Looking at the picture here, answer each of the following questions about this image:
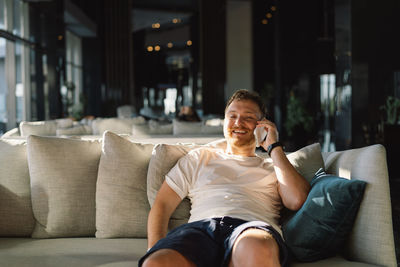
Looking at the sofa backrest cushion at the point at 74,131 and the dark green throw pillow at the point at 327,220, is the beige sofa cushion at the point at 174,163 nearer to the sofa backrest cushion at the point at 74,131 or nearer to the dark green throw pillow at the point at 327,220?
the dark green throw pillow at the point at 327,220

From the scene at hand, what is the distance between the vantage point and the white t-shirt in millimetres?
1976

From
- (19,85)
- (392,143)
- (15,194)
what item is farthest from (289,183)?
(19,85)

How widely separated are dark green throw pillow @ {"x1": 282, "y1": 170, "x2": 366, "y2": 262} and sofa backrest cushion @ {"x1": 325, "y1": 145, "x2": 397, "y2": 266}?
34 mm

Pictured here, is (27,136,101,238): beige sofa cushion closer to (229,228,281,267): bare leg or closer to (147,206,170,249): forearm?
(147,206,170,249): forearm

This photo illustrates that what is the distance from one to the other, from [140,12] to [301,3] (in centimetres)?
802

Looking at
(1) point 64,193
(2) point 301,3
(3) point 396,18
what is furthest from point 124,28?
(1) point 64,193

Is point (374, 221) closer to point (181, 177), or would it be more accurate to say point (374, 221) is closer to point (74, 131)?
point (181, 177)

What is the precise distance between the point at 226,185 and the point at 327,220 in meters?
0.47

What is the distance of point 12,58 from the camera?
997 centimetres

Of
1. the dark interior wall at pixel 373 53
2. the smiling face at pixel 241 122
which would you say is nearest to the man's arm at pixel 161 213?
the smiling face at pixel 241 122

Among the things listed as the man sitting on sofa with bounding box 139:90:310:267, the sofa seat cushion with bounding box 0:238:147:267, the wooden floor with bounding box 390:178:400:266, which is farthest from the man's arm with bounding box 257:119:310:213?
the wooden floor with bounding box 390:178:400:266

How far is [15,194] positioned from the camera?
238cm

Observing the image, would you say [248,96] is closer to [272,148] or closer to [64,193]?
[272,148]

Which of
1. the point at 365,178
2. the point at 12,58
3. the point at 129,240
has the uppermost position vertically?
the point at 12,58
